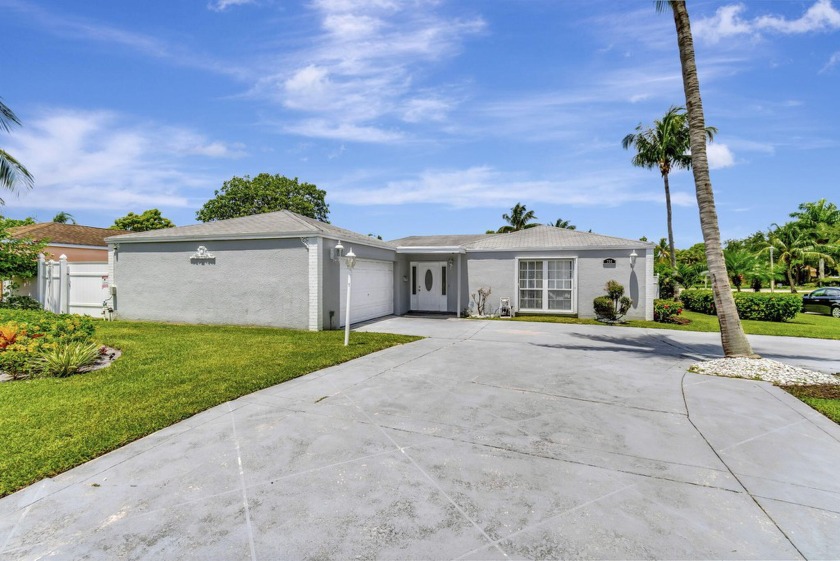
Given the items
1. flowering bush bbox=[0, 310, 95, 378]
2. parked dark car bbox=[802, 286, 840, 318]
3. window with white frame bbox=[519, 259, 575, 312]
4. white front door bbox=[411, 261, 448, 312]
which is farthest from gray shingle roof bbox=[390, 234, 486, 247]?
parked dark car bbox=[802, 286, 840, 318]

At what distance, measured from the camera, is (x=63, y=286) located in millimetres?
14773

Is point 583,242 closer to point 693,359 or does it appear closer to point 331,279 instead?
point 693,359

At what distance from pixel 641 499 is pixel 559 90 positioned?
36.3ft

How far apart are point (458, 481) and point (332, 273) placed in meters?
9.69

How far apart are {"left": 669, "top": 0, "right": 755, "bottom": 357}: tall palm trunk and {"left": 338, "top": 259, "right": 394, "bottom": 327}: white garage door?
9707 mm

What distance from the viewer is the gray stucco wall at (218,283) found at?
1206 centimetres

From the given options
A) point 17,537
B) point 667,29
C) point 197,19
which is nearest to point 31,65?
point 197,19

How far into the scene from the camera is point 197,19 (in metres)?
9.22

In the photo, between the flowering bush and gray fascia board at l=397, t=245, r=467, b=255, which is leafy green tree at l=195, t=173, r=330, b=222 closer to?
gray fascia board at l=397, t=245, r=467, b=255

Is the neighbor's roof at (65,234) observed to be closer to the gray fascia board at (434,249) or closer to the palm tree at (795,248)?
the gray fascia board at (434,249)

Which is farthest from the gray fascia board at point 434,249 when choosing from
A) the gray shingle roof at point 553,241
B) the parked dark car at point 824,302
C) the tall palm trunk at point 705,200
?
the parked dark car at point 824,302

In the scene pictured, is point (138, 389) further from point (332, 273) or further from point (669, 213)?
point (669, 213)

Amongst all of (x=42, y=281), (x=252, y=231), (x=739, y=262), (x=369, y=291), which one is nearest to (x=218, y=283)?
(x=252, y=231)

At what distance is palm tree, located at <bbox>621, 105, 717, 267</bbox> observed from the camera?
2148 cm
